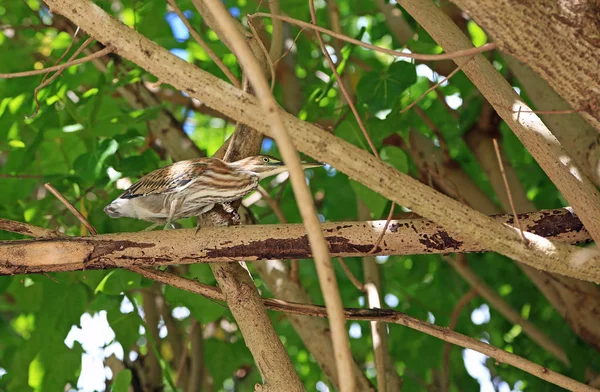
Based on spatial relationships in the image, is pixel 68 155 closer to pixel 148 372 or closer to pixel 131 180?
pixel 131 180

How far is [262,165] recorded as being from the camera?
2.38 metres

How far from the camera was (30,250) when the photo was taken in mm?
2086

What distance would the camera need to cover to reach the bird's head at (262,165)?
2.38 meters

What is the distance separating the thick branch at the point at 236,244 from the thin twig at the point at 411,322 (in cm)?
12

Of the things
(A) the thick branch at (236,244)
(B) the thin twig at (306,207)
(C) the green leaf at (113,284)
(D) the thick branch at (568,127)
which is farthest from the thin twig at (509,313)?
(B) the thin twig at (306,207)

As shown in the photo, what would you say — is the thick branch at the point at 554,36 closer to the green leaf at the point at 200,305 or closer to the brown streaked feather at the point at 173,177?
the brown streaked feather at the point at 173,177

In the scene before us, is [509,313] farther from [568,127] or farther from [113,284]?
[113,284]

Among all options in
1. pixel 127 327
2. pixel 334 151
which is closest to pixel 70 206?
pixel 127 327

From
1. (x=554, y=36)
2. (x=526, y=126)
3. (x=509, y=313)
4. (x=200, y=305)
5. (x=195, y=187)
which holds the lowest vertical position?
(x=509, y=313)

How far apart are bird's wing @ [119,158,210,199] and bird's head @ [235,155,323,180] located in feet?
0.43

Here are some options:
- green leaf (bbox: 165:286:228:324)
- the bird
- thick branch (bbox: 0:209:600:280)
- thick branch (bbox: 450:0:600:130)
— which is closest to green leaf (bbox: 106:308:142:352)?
green leaf (bbox: 165:286:228:324)

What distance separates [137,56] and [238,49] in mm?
529

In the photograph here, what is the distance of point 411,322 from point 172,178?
91cm

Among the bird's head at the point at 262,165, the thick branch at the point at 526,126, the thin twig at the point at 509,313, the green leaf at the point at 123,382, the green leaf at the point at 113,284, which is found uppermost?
the thick branch at the point at 526,126
